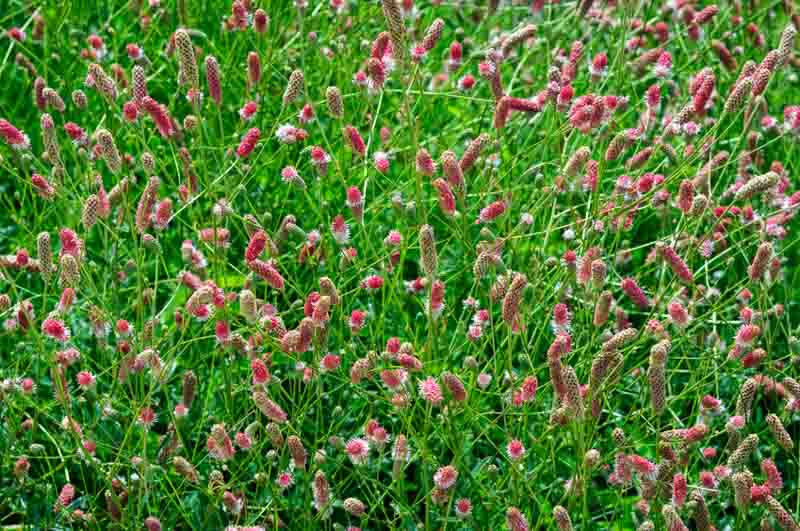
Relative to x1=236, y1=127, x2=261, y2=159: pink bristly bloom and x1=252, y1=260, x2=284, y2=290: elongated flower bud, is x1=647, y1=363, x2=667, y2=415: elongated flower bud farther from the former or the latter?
x1=236, y1=127, x2=261, y2=159: pink bristly bloom

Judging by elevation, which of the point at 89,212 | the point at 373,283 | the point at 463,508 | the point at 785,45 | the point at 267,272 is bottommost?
the point at 463,508

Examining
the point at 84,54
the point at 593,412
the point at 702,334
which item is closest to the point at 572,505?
the point at 593,412

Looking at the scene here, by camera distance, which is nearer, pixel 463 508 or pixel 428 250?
pixel 428 250

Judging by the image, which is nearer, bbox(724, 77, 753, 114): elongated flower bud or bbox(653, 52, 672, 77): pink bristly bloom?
bbox(724, 77, 753, 114): elongated flower bud

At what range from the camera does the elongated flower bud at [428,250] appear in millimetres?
1792

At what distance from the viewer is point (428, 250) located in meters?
1.81

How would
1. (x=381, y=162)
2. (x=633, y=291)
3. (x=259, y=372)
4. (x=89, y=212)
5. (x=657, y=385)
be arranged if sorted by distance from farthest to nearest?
1. (x=381, y=162)
2. (x=633, y=291)
3. (x=89, y=212)
4. (x=259, y=372)
5. (x=657, y=385)

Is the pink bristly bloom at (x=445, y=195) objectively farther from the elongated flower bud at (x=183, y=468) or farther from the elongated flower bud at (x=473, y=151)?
the elongated flower bud at (x=183, y=468)

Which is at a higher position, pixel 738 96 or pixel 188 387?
pixel 738 96

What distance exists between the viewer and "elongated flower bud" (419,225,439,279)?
179cm

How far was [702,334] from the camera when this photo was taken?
235 cm

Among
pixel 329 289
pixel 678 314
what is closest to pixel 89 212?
pixel 329 289

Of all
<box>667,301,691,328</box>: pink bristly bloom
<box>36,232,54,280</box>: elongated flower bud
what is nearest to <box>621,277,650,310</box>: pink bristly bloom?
<box>667,301,691,328</box>: pink bristly bloom

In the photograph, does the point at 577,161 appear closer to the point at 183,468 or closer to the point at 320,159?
the point at 320,159
